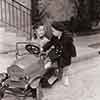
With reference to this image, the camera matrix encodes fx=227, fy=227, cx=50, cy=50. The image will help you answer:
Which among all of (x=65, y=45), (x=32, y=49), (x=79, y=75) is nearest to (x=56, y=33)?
(x=65, y=45)

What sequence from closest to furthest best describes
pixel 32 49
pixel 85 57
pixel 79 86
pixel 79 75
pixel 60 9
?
pixel 32 49 → pixel 79 86 → pixel 79 75 → pixel 85 57 → pixel 60 9

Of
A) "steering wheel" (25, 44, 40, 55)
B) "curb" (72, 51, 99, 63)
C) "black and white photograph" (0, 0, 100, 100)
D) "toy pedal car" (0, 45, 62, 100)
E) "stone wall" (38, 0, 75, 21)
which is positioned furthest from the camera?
"stone wall" (38, 0, 75, 21)

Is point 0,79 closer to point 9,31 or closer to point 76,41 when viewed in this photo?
point 9,31

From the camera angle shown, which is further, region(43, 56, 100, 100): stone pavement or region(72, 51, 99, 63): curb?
region(72, 51, 99, 63): curb

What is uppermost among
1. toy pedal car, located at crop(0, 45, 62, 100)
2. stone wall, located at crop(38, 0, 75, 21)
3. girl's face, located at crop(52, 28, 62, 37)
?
stone wall, located at crop(38, 0, 75, 21)

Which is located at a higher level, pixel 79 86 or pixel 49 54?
pixel 49 54

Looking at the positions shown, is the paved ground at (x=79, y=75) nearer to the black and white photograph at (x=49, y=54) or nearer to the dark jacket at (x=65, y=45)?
the black and white photograph at (x=49, y=54)

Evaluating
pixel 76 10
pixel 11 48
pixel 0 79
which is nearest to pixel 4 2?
pixel 11 48

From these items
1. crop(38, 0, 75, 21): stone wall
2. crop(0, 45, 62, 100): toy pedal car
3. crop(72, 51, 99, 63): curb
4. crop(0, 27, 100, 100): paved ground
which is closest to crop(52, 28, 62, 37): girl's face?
crop(0, 45, 62, 100): toy pedal car

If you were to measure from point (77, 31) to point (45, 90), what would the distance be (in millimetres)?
4687

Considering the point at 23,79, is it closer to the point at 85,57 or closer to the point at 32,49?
the point at 32,49

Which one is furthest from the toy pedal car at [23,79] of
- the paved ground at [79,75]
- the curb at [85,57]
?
the curb at [85,57]

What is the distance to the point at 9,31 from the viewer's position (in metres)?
6.85

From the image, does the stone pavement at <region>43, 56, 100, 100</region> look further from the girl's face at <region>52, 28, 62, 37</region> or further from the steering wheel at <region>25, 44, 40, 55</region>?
the girl's face at <region>52, 28, 62, 37</region>
